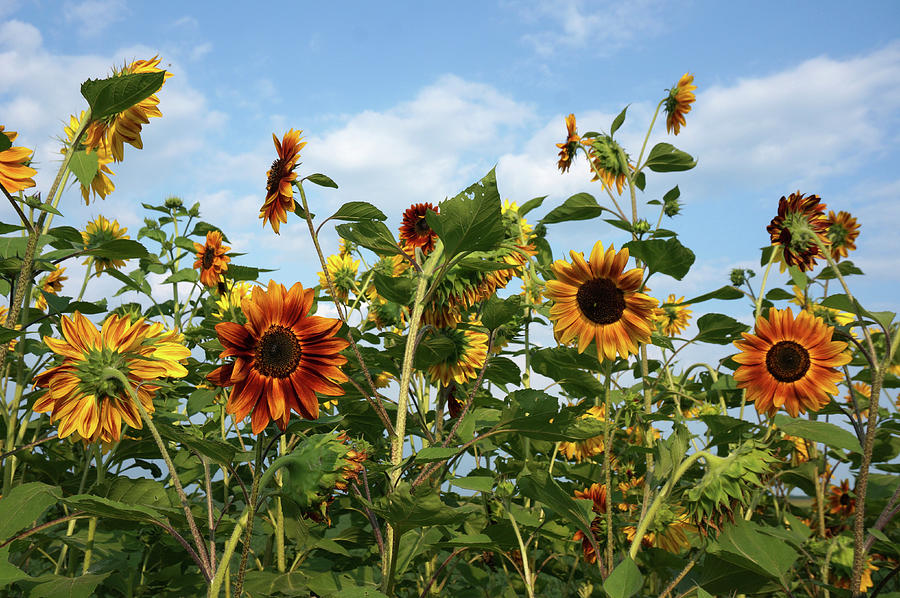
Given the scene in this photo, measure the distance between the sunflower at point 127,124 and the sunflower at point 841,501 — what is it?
4.01 metres

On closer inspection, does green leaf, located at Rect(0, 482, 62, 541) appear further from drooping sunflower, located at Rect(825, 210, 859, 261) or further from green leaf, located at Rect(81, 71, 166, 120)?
drooping sunflower, located at Rect(825, 210, 859, 261)

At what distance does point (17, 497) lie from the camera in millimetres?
1326

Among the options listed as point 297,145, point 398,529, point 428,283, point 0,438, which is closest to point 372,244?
point 428,283

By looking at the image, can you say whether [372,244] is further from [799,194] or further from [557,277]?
[799,194]

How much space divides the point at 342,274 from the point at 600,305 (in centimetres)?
196

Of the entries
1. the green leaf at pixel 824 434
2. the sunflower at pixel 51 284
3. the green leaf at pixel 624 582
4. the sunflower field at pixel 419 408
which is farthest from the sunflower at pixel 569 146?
the sunflower at pixel 51 284

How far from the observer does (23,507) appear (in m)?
1.30

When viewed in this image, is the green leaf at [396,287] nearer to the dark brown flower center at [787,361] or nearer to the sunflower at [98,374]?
the sunflower at [98,374]

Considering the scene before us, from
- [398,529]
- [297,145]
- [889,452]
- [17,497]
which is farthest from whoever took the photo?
[889,452]

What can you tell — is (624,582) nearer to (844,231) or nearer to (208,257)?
(208,257)

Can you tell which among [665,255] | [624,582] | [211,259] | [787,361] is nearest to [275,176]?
[665,255]

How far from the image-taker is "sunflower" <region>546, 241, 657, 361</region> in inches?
72.7

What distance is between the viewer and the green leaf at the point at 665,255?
170 centimetres

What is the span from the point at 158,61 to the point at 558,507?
1654 mm
